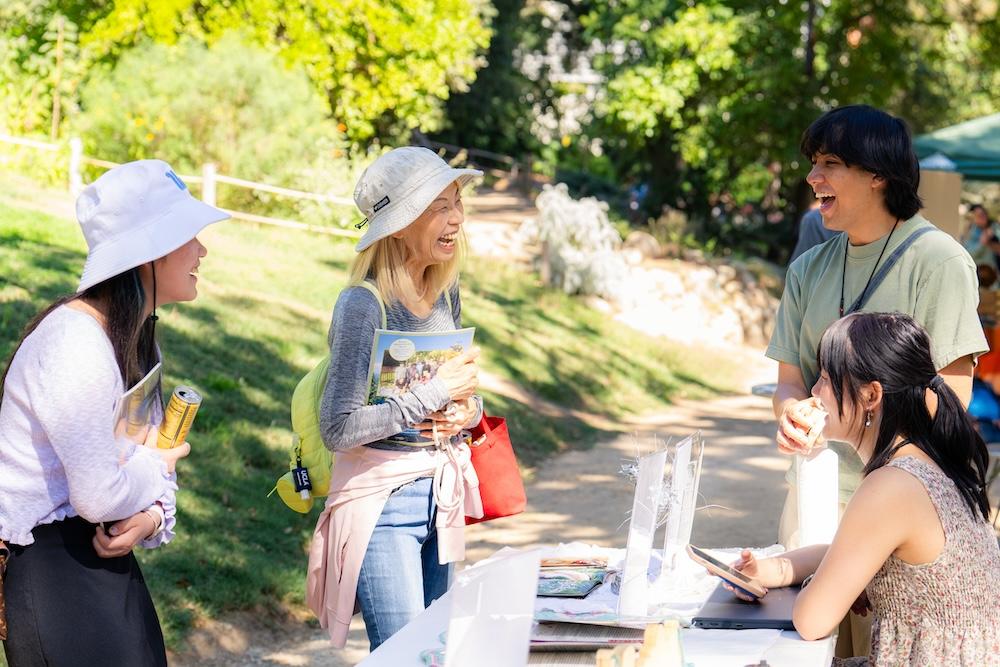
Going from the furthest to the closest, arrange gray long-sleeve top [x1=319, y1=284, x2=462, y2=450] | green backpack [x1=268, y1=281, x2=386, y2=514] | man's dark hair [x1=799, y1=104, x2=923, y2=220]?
green backpack [x1=268, y1=281, x2=386, y2=514]
man's dark hair [x1=799, y1=104, x2=923, y2=220]
gray long-sleeve top [x1=319, y1=284, x2=462, y2=450]

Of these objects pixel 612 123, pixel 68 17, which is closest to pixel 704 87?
pixel 612 123

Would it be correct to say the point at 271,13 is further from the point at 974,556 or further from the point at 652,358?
the point at 974,556

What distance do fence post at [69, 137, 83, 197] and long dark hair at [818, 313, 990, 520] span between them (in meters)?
13.1

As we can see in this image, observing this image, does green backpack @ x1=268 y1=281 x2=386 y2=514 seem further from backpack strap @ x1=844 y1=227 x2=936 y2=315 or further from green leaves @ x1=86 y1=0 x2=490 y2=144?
green leaves @ x1=86 y1=0 x2=490 y2=144

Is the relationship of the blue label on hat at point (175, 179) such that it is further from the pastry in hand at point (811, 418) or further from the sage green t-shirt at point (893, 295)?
the sage green t-shirt at point (893, 295)

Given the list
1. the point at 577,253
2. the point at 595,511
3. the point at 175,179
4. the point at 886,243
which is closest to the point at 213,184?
the point at 577,253

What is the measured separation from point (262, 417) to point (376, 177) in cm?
507

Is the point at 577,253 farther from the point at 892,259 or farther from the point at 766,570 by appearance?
the point at 766,570

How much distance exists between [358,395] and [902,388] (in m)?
1.33

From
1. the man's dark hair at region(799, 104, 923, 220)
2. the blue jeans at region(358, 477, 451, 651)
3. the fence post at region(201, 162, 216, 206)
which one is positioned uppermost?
the man's dark hair at region(799, 104, 923, 220)

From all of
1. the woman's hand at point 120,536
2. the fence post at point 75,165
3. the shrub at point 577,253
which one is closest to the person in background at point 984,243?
the shrub at point 577,253

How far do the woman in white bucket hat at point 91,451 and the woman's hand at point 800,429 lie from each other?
1.44 meters

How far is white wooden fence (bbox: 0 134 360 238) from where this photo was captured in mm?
14367

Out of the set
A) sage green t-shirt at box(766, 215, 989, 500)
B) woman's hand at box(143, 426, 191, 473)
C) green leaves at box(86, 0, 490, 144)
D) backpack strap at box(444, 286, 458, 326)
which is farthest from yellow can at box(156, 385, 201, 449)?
green leaves at box(86, 0, 490, 144)
